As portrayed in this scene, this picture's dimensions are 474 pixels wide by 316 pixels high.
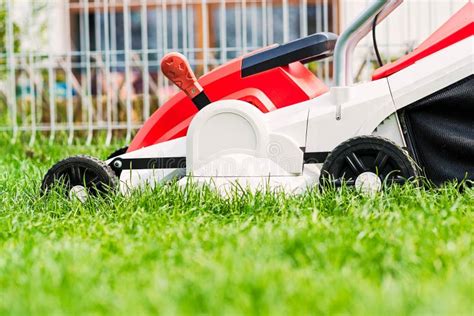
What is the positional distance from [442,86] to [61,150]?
2.83 meters

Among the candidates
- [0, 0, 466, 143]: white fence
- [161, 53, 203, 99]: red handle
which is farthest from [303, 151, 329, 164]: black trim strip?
[0, 0, 466, 143]: white fence

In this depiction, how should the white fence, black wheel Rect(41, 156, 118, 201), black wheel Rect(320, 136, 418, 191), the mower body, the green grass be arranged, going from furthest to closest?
the white fence < black wheel Rect(41, 156, 118, 201) < the mower body < black wheel Rect(320, 136, 418, 191) < the green grass

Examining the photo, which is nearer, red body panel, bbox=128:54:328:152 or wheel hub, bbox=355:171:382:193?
wheel hub, bbox=355:171:382:193

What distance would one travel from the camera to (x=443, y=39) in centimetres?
289

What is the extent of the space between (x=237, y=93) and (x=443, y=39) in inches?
27.5

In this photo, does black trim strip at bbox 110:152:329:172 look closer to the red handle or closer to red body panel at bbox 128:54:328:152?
red body panel at bbox 128:54:328:152

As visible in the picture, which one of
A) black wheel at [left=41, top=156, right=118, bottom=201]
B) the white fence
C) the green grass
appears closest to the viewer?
the green grass

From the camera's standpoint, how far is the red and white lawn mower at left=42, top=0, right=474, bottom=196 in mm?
2771

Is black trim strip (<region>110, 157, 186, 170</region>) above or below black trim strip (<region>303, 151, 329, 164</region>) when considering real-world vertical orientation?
below

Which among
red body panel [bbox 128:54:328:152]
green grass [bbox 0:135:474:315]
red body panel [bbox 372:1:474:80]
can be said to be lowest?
green grass [bbox 0:135:474:315]

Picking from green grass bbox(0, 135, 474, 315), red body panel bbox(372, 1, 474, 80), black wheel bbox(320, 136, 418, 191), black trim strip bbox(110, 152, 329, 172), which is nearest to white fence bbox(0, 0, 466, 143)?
→ red body panel bbox(372, 1, 474, 80)

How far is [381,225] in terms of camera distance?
2.27 metres

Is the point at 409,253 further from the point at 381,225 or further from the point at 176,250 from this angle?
the point at 176,250

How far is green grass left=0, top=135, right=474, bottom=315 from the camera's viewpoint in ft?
5.30
